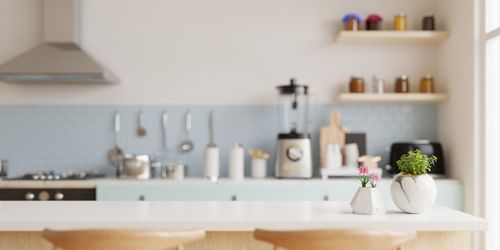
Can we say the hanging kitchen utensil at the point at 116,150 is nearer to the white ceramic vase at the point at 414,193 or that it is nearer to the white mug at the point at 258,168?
the white mug at the point at 258,168

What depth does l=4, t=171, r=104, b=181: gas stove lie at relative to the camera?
444 cm

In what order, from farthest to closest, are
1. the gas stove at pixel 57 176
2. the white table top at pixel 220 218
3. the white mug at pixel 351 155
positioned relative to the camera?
the white mug at pixel 351 155
the gas stove at pixel 57 176
the white table top at pixel 220 218

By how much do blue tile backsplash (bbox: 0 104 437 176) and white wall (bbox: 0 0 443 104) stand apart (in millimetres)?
94

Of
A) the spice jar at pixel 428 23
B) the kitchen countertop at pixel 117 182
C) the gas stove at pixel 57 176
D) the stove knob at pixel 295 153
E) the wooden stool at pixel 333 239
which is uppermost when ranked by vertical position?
the spice jar at pixel 428 23

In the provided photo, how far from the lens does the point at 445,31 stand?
467 centimetres

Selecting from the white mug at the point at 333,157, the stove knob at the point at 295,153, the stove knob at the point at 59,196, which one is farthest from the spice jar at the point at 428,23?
the stove knob at the point at 59,196

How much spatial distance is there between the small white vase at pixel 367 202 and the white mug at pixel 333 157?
2.16 meters

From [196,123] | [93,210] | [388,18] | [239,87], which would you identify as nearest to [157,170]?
[196,123]

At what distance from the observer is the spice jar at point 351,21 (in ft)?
15.4

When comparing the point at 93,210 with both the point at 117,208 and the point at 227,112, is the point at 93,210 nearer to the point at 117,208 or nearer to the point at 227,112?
the point at 117,208

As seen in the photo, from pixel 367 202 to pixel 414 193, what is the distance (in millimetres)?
177

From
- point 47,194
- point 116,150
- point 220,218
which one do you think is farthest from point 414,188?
point 116,150

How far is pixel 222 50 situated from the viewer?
489 centimetres

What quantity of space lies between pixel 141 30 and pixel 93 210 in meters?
2.64
